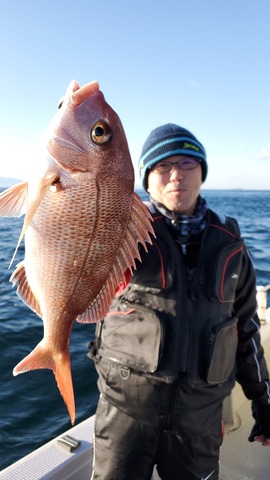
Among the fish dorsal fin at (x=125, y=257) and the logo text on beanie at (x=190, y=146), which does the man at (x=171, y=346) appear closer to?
the logo text on beanie at (x=190, y=146)

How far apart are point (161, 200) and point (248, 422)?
2.78 metres

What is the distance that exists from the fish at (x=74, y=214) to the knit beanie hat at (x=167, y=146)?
0.90 metres

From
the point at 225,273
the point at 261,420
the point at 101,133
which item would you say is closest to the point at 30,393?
the point at 261,420

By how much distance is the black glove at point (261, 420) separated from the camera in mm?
2667

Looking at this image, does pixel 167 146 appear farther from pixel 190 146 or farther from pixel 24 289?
pixel 24 289

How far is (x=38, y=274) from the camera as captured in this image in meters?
1.48

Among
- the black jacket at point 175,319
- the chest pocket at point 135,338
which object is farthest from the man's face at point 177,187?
the chest pocket at point 135,338

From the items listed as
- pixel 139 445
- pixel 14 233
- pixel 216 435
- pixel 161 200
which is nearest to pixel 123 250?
pixel 161 200

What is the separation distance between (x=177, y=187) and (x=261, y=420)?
172cm

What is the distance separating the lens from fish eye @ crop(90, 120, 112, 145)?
1469 mm

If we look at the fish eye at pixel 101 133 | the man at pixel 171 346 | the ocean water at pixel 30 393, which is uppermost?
the fish eye at pixel 101 133

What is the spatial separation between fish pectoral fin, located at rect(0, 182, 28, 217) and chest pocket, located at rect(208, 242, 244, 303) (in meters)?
1.26

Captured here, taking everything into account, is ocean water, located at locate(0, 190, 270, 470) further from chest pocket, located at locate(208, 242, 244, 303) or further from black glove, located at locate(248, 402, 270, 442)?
chest pocket, located at locate(208, 242, 244, 303)

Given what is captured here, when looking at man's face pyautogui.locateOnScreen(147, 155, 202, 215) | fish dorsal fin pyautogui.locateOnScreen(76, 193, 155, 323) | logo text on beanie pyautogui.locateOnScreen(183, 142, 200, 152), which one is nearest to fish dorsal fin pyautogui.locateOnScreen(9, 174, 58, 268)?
fish dorsal fin pyautogui.locateOnScreen(76, 193, 155, 323)
